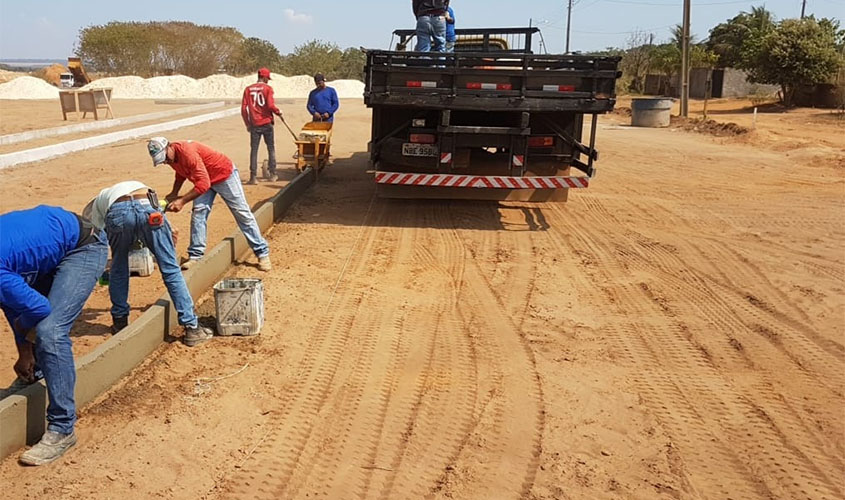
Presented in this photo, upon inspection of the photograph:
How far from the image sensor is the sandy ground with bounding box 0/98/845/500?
3.59 m

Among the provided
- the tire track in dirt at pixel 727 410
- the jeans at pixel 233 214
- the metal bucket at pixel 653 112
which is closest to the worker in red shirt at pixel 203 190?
the jeans at pixel 233 214

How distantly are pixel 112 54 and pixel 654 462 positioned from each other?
57.7 m

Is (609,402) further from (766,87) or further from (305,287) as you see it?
(766,87)

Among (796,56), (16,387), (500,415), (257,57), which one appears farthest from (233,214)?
(257,57)

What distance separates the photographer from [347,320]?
5.64m

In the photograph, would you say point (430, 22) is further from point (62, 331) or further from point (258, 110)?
point (62, 331)

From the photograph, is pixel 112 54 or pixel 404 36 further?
pixel 112 54

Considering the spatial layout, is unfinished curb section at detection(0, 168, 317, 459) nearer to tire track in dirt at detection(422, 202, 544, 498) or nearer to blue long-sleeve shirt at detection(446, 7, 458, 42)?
tire track in dirt at detection(422, 202, 544, 498)

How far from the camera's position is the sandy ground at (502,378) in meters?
3.59

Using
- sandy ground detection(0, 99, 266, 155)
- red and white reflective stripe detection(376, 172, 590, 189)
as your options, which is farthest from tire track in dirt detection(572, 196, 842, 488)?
sandy ground detection(0, 99, 266, 155)

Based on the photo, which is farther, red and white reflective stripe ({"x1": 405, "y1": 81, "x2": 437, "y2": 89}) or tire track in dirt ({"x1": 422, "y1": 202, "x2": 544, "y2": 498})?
red and white reflective stripe ({"x1": 405, "y1": 81, "x2": 437, "y2": 89})

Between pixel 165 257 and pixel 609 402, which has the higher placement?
pixel 165 257

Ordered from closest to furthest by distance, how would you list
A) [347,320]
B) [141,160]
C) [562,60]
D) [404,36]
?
[347,320], [562,60], [404,36], [141,160]

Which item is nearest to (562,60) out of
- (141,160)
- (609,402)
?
(609,402)
